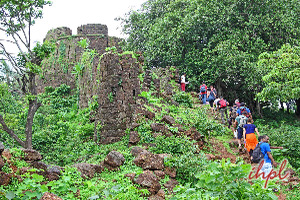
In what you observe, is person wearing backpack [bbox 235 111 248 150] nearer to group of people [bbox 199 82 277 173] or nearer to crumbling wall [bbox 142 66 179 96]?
group of people [bbox 199 82 277 173]

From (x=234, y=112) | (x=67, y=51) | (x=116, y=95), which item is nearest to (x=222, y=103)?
(x=234, y=112)

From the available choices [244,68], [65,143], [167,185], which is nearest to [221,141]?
[167,185]

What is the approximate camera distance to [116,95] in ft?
39.1

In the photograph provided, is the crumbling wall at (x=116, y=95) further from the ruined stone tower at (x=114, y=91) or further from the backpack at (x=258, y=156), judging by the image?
the backpack at (x=258, y=156)

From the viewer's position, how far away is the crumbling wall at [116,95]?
11734 mm

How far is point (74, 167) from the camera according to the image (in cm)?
769

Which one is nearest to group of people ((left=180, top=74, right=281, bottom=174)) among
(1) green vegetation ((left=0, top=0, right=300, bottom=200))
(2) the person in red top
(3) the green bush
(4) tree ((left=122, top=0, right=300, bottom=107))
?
A: (2) the person in red top

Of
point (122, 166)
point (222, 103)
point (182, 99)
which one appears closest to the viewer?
point (122, 166)

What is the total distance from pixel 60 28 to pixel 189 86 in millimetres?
9570

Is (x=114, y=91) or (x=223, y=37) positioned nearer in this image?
(x=114, y=91)

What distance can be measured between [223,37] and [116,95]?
11.4 m

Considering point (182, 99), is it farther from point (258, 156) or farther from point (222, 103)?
point (258, 156)

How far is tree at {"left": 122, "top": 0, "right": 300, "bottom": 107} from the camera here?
19562mm

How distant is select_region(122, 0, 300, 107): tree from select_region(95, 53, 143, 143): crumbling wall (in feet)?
29.6
